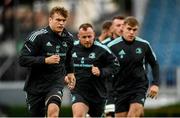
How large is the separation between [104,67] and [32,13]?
17.7 metres

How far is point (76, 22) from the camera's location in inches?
1240

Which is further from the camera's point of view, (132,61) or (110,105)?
(110,105)

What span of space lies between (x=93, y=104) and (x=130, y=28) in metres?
1.46

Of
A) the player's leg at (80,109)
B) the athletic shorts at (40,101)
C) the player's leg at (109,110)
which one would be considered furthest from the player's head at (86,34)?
the player's leg at (109,110)

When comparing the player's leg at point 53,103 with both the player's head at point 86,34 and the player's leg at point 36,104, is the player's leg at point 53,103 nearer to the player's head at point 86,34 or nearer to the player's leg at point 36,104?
the player's leg at point 36,104

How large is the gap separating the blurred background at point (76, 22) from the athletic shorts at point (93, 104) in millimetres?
14874

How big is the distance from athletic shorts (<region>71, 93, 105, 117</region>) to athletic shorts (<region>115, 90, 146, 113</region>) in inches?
25.3

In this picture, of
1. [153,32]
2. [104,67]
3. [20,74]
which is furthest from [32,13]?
[104,67]

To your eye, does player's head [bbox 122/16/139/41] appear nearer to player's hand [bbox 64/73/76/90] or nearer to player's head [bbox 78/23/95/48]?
player's head [bbox 78/23/95/48]

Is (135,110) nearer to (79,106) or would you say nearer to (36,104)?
(79,106)

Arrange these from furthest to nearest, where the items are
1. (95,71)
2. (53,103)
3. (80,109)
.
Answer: (80,109) < (95,71) < (53,103)

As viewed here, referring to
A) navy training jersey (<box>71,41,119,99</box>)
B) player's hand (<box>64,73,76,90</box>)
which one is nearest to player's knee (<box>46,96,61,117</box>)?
player's hand (<box>64,73,76,90</box>)

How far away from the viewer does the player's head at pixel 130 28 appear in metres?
14.2

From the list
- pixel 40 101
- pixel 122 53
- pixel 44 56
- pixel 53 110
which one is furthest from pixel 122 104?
pixel 53 110
